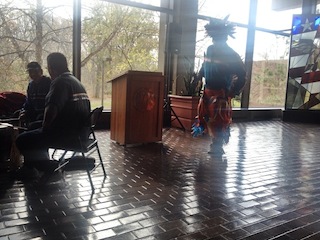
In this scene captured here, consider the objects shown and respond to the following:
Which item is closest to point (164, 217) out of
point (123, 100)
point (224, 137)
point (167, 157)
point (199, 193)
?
point (199, 193)

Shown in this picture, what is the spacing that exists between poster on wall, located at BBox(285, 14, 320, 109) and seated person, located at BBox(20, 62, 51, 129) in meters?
6.88

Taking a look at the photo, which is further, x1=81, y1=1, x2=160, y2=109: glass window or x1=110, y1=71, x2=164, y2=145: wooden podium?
x1=81, y1=1, x2=160, y2=109: glass window

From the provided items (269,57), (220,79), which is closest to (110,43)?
(220,79)

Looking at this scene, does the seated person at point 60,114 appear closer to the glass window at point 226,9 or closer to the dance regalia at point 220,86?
the dance regalia at point 220,86

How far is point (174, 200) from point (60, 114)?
117 centimetres

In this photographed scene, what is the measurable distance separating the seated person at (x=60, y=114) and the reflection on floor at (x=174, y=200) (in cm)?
40

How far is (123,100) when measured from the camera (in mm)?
4492

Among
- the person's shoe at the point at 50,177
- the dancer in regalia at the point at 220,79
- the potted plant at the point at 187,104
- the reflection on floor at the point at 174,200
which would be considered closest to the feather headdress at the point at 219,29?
the dancer in regalia at the point at 220,79

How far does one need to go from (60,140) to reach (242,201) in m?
1.60

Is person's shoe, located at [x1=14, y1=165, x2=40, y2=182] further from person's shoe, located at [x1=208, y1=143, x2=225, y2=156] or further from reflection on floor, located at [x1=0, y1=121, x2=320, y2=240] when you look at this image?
person's shoe, located at [x1=208, y1=143, x2=225, y2=156]

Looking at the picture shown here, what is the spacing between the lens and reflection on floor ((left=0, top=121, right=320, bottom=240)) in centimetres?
206

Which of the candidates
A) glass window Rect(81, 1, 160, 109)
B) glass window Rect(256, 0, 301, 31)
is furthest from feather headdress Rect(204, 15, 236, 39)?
glass window Rect(256, 0, 301, 31)

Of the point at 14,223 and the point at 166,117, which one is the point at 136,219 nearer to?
the point at 14,223

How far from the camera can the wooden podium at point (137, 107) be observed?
4.46m
